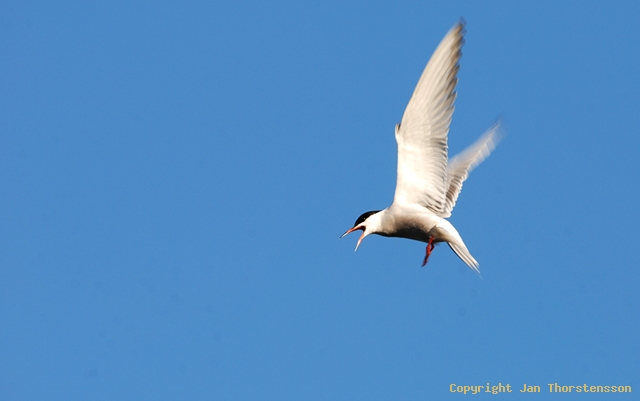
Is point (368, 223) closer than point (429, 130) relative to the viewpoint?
No

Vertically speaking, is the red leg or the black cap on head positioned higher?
the black cap on head

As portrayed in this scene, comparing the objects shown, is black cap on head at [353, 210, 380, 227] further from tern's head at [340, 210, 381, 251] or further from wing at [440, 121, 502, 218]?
wing at [440, 121, 502, 218]

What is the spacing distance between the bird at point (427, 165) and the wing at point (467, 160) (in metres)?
1.08

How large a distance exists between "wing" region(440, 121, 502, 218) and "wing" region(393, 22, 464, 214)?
71.5 inches

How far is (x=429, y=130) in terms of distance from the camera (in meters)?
9.05

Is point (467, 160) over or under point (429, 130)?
over

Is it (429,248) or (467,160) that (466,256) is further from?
(467,160)

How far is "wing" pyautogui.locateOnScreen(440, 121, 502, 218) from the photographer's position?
463 inches

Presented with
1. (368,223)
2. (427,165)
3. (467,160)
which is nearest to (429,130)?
(427,165)

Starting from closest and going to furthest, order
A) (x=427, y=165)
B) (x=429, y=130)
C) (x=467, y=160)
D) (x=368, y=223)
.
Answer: (x=429, y=130) → (x=427, y=165) → (x=368, y=223) → (x=467, y=160)

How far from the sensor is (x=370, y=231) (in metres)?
9.91

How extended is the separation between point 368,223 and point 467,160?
307 cm

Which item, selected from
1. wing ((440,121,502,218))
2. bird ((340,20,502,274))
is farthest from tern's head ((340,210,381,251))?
wing ((440,121,502,218))

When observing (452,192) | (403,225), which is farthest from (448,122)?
(452,192)
